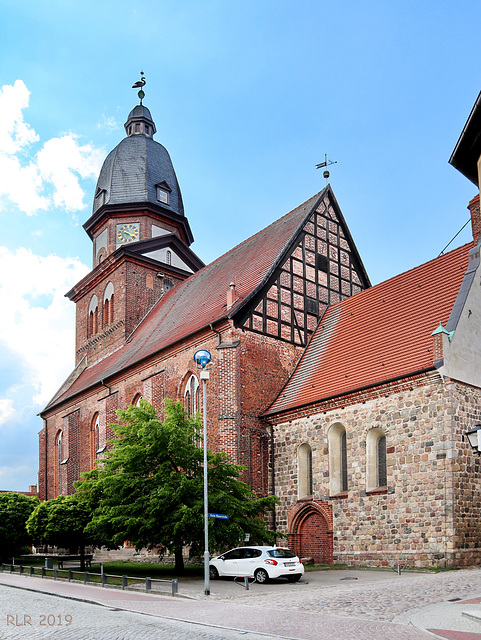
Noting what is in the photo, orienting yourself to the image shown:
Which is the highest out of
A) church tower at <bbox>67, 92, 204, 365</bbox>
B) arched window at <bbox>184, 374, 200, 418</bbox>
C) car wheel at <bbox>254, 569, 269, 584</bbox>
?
church tower at <bbox>67, 92, 204, 365</bbox>

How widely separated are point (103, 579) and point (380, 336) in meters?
13.0

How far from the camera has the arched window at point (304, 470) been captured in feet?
85.3

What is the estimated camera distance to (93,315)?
4647 centimetres

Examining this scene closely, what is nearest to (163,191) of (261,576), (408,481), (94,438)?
(94,438)

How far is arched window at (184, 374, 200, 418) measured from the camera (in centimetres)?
3061

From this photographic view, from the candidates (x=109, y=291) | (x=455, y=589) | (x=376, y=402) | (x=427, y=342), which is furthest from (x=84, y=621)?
(x=109, y=291)

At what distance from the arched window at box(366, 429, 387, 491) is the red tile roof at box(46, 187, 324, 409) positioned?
818cm

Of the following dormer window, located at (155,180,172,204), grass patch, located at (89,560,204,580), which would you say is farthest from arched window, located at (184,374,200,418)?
dormer window, located at (155,180,172,204)

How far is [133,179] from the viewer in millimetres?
46000

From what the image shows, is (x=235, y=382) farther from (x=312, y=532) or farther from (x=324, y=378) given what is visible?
(x=312, y=532)

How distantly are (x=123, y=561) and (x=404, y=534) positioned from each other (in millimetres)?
15343

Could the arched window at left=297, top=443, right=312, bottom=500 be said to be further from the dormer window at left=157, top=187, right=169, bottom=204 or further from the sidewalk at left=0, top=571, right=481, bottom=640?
the dormer window at left=157, top=187, right=169, bottom=204

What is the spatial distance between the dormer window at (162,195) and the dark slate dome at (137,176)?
0.09m

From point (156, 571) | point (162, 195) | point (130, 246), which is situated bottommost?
point (156, 571)
